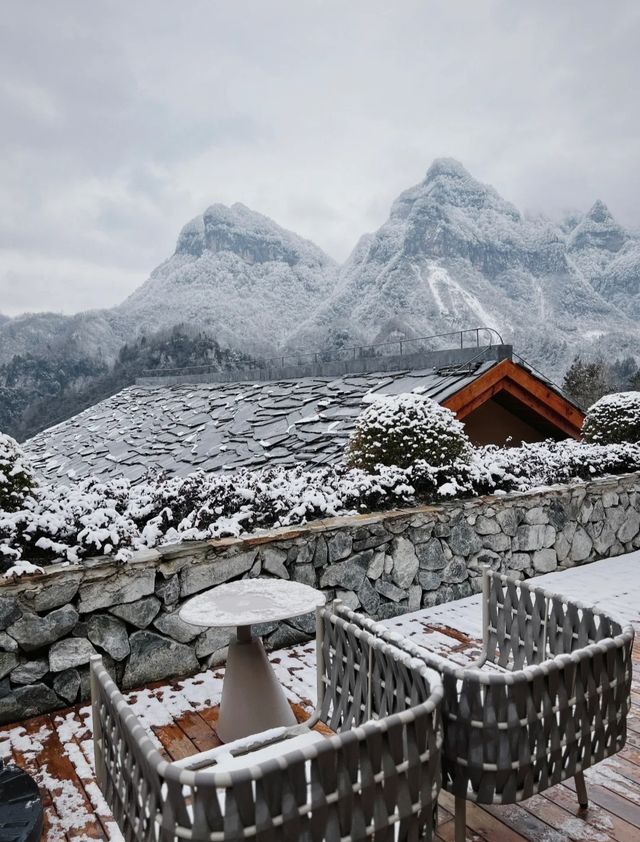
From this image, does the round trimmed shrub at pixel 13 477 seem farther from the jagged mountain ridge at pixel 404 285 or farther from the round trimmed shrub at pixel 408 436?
the jagged mountain ridge at pixel 404 285

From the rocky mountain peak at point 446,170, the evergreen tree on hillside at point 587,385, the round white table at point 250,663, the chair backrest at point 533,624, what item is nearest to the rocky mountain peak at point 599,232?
the rocky mountain peak at point 446,170

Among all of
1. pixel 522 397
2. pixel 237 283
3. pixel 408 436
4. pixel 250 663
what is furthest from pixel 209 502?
pixel 237 283

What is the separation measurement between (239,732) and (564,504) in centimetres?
389

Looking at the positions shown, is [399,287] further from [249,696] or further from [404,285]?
[249,696]

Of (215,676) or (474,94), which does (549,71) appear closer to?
(474,94)

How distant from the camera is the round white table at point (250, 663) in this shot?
2609 mm

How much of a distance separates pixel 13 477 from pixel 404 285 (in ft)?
145

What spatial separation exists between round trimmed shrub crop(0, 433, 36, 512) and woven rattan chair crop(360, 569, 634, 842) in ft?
8.63

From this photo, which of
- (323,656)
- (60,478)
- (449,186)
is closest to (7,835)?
(323,656)

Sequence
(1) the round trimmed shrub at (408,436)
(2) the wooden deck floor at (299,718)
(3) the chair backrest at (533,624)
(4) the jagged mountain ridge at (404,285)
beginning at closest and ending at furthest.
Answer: (2) the wooden deck floor at (299,718) → (3) the chair backrest at (533,624) → (1) the round trimmed shrub at (408,436) → (4) the jagged mountain ridge at (404,285)

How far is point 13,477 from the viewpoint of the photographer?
369 cm

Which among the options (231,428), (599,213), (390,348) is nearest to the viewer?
(231,428)

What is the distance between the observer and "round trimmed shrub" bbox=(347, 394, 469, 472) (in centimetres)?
505

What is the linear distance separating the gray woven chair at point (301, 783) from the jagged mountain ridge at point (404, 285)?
34.8m
